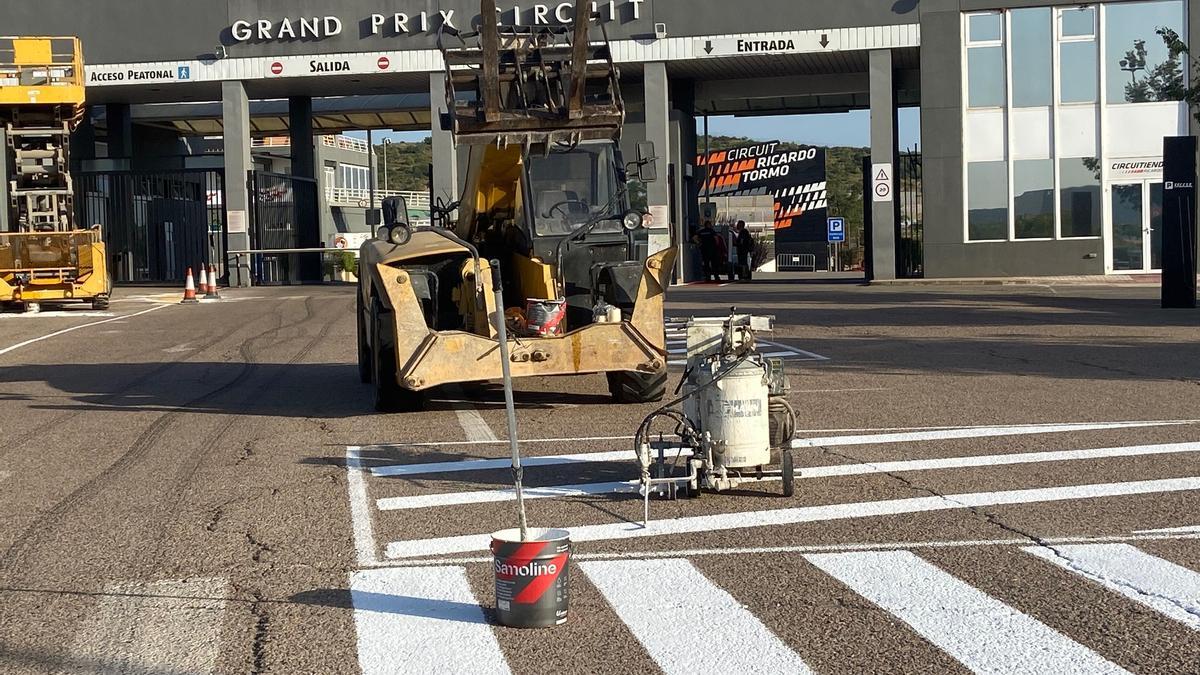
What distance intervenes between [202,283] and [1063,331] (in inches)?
951

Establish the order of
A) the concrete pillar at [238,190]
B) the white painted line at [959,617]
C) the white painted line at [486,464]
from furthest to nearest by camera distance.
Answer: the concrete pillar at [238,190], the white painted line at [486,464], the white painted line at [959,617]

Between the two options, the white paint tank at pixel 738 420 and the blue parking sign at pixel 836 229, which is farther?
the blue parking sign at pixel 836 229

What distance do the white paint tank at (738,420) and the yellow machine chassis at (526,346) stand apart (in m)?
4.09

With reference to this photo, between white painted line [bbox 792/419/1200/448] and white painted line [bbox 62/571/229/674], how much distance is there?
5.45 meters

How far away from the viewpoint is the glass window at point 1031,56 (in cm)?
3966

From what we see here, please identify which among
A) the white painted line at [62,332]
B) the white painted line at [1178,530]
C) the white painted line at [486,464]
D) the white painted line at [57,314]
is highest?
the white painted line at [57,314]

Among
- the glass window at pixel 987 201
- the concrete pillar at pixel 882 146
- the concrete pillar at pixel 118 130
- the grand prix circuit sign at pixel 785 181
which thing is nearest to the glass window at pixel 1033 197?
the glass window at pixel 987 201

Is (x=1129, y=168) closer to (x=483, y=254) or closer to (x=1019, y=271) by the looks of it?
(x=1019, y=271)

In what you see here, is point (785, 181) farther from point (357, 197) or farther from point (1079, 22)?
point (357, 197)

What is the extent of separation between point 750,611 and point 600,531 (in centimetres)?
193

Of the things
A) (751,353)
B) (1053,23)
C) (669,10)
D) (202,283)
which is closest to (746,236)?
(669,10)

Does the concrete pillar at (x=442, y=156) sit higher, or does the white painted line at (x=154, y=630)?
the concrete pillar at (x=442, y=156)

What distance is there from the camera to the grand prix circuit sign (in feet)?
223

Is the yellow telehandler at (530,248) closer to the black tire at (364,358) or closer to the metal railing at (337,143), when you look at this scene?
the black tire at (364,358)
